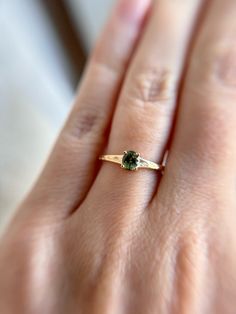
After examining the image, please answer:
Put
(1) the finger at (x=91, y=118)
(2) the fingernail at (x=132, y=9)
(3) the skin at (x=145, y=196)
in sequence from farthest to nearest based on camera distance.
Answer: (2) the fingernail at (x=132, y=9) → (1) the finger at (x=91, y=118) → (3) the skin at (x=145, y=196)

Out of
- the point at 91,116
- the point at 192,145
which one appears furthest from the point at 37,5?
the point at 192,145

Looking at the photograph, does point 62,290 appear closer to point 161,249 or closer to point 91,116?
point 161,249

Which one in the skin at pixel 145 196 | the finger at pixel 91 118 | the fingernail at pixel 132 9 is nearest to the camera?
the skin at pixel 145 196

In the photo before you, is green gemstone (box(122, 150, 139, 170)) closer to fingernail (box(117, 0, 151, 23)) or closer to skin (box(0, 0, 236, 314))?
skin (box(0, 0, 236, 314))

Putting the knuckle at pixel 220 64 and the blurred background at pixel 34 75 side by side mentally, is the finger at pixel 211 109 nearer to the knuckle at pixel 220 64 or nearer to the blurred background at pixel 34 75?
the knuckle at pixel 220 64

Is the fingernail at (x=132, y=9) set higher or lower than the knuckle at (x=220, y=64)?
higher

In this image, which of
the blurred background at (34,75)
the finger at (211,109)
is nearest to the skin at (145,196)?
the finger at (211,109)

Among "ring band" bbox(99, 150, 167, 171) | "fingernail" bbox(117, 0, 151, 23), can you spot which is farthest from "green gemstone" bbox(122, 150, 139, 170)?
"fingernail" bbox(117, 0, 151, 23)

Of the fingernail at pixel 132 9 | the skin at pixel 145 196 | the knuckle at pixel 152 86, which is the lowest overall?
the skin at pixel 145 196

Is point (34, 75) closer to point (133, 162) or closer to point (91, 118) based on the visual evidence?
point (91, 118)
